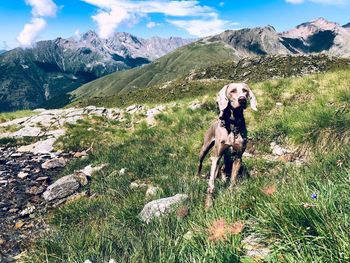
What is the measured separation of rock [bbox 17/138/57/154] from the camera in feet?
63.2

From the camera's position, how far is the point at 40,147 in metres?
19.6

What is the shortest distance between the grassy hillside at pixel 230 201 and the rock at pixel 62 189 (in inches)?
22.4

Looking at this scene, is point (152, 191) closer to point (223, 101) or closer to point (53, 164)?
point (223, 101)

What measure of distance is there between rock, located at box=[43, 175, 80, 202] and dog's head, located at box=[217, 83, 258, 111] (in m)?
6.48

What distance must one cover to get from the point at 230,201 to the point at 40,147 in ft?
54.0

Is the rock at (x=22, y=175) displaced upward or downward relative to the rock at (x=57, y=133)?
downward

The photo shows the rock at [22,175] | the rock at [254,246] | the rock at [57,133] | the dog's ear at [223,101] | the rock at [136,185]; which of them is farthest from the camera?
the rock at [57,133]

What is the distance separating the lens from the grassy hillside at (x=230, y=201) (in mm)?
3773

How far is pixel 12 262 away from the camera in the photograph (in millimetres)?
6293

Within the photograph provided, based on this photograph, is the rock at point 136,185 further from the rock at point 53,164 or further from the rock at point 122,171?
the rock at point 53,164

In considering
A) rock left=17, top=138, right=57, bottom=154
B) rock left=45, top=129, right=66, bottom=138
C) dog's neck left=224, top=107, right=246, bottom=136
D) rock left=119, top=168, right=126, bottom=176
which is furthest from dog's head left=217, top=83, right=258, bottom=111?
rock left=45, top=129, right=66, bottom=138

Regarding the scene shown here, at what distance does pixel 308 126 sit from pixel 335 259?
7.60 metres

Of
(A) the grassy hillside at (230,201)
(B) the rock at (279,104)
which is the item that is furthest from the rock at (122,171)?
(B) the rock at (279,104)

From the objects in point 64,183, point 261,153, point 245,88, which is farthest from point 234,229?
point 64,183
